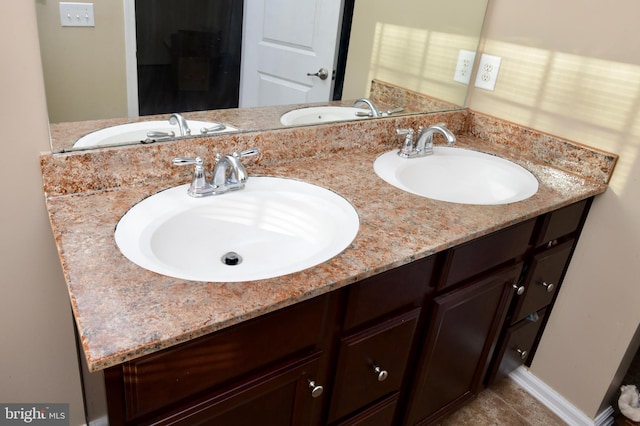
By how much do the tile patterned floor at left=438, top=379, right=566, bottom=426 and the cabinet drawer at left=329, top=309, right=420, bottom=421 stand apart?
0.64 meters

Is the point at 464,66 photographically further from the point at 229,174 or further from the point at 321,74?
the point at 229,174

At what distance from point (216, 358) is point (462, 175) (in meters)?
1.21

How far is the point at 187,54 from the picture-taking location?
1.17m

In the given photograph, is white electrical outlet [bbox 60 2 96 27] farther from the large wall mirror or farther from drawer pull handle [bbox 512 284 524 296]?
drawer pull handle [bbox 512 284 524 296]

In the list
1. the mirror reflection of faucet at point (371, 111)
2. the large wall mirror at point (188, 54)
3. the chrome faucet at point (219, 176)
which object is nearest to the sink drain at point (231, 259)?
the chrome faucet at point (219, 176)

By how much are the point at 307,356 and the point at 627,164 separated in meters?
1.22

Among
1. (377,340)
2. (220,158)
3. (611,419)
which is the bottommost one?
(611,419)

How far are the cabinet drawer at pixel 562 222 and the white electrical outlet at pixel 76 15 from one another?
1.35 metres

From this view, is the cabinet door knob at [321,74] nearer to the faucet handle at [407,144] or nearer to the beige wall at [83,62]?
the faucet handle at [407,144]

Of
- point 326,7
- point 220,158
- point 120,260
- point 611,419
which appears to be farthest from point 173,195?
point 611,419

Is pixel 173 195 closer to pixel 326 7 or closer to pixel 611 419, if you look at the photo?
pixel 326 7

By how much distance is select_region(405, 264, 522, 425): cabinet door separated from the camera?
4.35ft

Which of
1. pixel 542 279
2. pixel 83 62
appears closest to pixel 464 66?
pixel 542 279

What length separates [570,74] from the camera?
1614 mm
